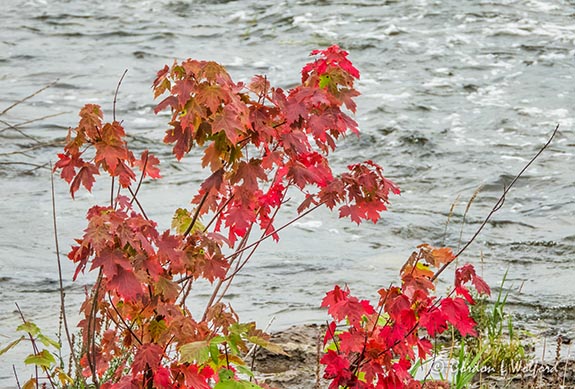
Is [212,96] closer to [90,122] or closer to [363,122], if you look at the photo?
[90,122]

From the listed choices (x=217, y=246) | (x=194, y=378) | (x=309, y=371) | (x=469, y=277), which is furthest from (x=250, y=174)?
(x=309, y=371)

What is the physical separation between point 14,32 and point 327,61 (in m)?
10.8

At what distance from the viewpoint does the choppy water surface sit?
604 cm

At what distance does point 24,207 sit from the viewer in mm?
7480

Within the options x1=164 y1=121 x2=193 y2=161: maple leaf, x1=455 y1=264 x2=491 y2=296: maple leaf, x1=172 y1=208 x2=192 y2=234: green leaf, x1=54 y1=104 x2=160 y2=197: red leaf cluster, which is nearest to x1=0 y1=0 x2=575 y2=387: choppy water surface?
x1=172 y1=208 x2=192 y2=234: green leaf

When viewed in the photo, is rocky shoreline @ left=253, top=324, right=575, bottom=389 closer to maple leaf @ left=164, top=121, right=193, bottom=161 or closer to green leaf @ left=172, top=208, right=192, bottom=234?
green leaf @ left=172, top=208, right=192, bottom=234

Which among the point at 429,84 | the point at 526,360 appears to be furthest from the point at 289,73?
the point at 526,360

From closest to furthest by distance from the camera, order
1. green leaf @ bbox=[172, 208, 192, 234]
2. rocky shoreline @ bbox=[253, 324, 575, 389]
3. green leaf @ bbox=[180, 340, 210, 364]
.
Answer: green leaf @ bbox=[180, 340, 210, 364] < green leaf @ bbox=[172, 208, 192, 234] < rocky shoreline @ bbox=[253, 324, 575, 389]

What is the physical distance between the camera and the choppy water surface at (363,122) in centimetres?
604

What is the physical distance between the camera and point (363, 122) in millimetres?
9656

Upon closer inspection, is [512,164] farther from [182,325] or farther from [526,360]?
[182,325]

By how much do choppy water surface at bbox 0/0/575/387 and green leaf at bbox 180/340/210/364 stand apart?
1.98 meters

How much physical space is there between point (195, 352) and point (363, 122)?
7.19 meters

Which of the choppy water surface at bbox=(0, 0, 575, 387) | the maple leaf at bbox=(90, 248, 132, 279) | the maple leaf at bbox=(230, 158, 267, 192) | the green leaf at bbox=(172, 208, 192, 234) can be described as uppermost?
the maple leaf at bbox=(230, 158, 267, 192)
